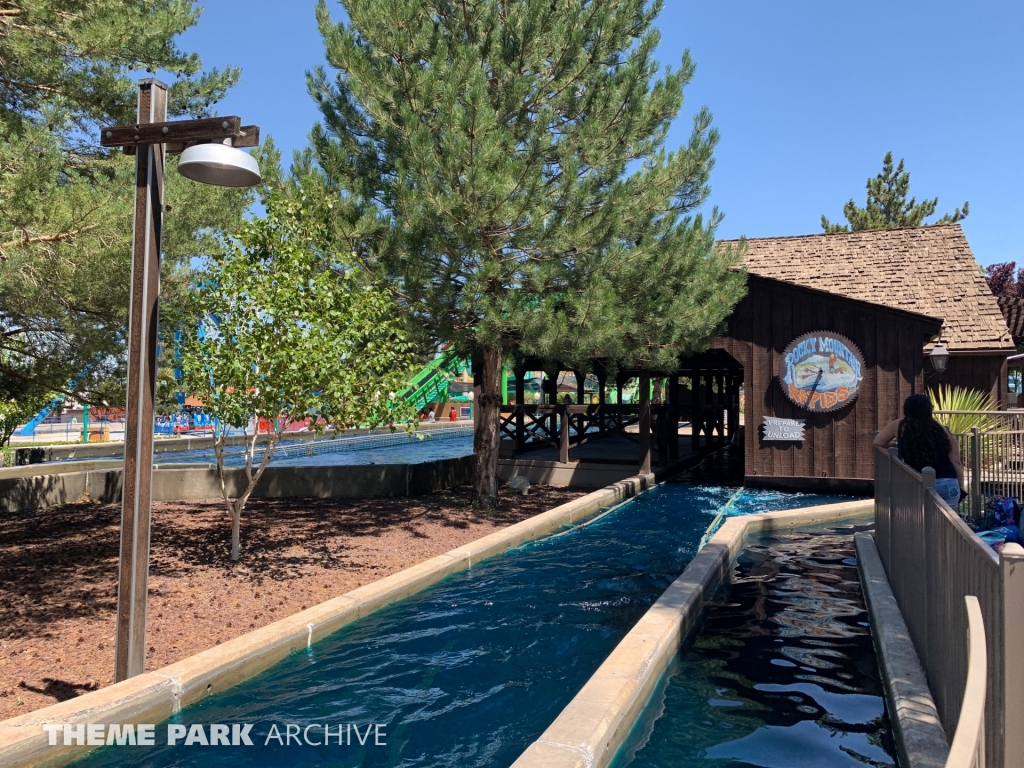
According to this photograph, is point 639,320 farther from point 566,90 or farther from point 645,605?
point 645,605

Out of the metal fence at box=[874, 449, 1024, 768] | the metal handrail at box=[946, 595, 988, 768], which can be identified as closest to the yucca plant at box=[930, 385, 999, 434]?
the metal fence at box=[874, 449, 1024, 768]

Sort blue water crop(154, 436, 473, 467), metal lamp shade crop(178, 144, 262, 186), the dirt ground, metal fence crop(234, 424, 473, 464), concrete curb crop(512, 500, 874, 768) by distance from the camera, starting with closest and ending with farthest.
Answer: concrete curb crop(512, 500, 874, 768), metal lamp shade crop(178, 144, 262, 186), the dirt ground, blue water crop(154, 436, 473, 467), metal fence crop(234, 424, 473, 464)

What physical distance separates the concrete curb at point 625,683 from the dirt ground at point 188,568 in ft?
10.5

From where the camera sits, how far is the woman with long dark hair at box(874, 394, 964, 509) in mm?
6312

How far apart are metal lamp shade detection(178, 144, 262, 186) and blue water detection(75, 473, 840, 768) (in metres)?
3.62

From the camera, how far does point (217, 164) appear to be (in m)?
4.72

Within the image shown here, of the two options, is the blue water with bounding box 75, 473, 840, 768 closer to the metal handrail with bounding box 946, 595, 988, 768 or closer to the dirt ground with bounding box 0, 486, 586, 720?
the dirt ground with bounding box 0, 486, 586, 720

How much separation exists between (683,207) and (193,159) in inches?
383

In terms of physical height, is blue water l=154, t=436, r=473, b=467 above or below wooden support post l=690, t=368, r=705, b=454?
below

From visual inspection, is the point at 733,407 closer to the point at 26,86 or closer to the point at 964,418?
the point at 964,418

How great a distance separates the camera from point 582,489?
53.7 ft

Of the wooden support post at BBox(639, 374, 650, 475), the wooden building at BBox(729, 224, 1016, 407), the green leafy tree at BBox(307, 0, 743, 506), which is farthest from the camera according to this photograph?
the wooden support post at BBox(639, 374, 650, 475)

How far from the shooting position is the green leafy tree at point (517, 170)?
1005 cm

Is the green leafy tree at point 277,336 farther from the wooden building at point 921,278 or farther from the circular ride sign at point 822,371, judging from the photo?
the wooden building at point 921,278
